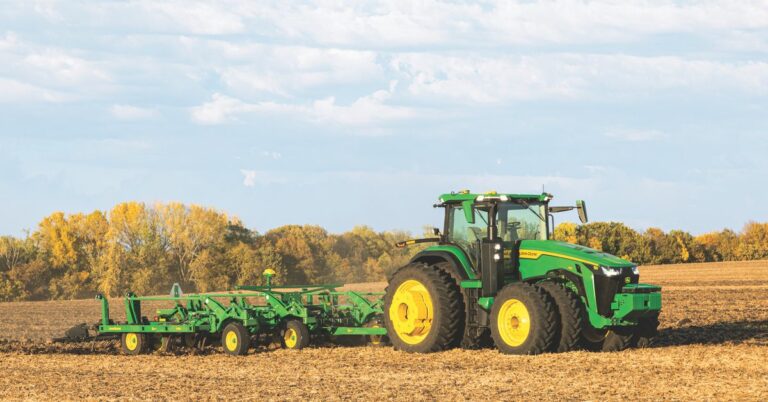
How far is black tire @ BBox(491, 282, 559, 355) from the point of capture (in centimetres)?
1299

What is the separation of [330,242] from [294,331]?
125 feet

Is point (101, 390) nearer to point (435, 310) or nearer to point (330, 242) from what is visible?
point (435, 310)

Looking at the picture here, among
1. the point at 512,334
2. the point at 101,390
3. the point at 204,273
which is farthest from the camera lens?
the point at 204,273

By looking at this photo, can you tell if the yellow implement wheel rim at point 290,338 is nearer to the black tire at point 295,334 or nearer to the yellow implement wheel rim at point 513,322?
the black tire at point 295,334

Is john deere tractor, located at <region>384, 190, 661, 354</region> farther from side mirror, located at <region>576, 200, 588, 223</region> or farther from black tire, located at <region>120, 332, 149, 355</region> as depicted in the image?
black tire, located at <region>120, 332, 149, 355</region>

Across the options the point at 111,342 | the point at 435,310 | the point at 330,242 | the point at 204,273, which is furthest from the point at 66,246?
the point at 435,310

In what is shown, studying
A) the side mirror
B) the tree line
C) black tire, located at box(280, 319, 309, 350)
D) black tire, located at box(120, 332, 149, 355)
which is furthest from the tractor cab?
the tree line

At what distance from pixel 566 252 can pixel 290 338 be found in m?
4.51

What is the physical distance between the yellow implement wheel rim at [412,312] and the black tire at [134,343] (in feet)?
13.3

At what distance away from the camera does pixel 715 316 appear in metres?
20.9

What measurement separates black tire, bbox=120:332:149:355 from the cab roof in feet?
17.0

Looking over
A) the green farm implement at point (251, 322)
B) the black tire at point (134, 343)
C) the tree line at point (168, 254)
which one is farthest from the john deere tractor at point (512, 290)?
the tree line at point (168, 254)

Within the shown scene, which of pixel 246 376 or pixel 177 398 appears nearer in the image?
pixel 177 398

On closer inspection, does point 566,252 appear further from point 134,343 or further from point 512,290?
point 134,343
